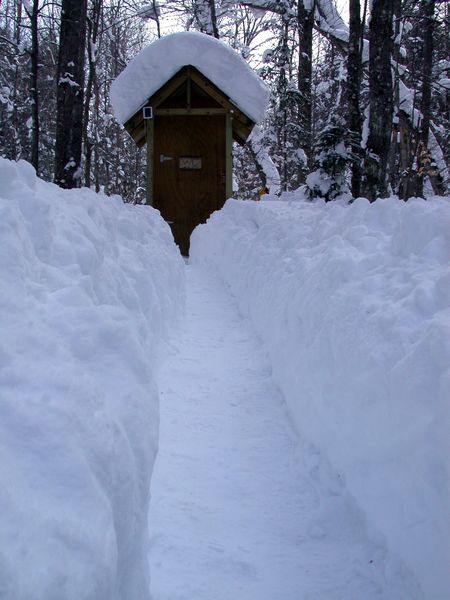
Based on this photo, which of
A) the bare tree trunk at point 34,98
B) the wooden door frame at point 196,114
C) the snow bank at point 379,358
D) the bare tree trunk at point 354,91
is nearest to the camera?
the snow bank at point 379,358

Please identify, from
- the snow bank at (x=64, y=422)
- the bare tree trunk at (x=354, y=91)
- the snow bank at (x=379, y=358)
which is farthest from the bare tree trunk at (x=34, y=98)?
the snow bank at (x=64, y=422)

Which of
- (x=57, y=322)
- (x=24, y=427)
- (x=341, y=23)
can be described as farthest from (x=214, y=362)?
(x=341, y=23)

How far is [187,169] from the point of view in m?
14.4

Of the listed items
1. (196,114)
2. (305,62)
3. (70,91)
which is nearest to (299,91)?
(305,62)

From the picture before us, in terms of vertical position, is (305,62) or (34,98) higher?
(305,62)

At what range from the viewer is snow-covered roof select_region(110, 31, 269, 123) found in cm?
1330

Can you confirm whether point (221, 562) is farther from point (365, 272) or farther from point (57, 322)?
point (365, 272)

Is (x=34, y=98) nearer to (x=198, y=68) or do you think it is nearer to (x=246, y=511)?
(x=198, y=68)

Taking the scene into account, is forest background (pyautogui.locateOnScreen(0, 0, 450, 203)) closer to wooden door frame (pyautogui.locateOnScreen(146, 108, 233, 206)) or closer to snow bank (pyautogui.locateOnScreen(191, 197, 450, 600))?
wooden door frame (pyautogui.locateOnScreen(146, 108, 233, 206))

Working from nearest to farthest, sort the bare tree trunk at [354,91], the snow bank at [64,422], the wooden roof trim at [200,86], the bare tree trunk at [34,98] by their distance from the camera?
1. the snow bank at [64,422]
2. the bare tree trunk at [354,91]
3. the bare tree trunk at [34,98]
4. the wooden roof trim at [200,86]

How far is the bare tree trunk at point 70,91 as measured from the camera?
930cm

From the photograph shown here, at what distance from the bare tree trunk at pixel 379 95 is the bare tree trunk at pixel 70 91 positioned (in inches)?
184

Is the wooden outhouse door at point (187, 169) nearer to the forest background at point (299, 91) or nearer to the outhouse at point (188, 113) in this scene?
the outhouse at point (188, 113)

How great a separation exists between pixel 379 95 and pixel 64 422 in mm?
8899
